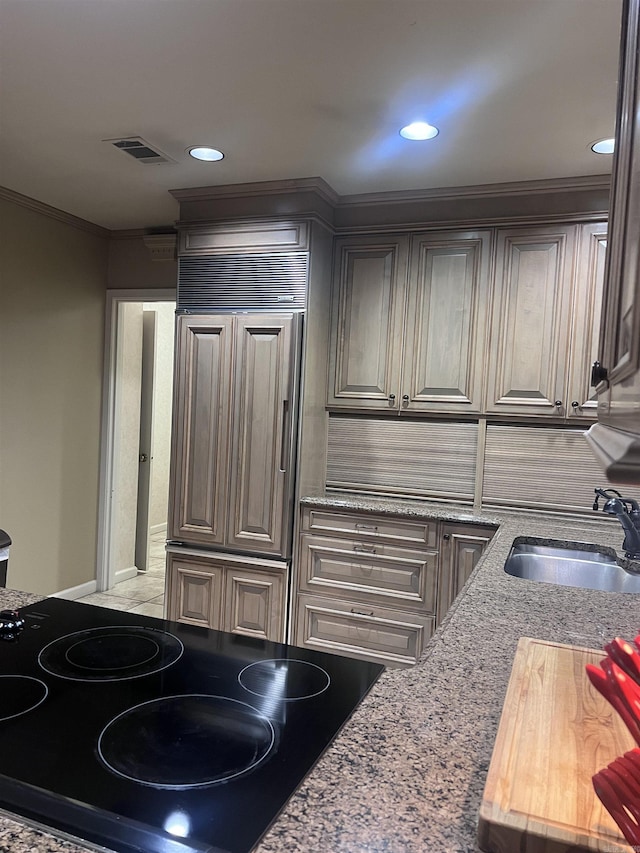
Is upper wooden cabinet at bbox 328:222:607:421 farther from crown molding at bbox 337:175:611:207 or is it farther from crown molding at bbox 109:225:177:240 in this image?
crown molding at bbox 109:225:177:240

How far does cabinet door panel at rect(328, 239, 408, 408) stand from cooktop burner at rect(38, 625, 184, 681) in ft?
7.24

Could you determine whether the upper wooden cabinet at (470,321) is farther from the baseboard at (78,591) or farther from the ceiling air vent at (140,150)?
the baseboard at (78,591)

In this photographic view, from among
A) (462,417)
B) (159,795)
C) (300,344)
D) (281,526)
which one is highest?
(300,344)

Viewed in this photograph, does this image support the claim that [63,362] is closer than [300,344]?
No

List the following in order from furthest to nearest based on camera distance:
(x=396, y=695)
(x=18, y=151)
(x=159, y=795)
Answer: (x=18, y=151)
(x=396, y=695)
(x=159, y=795)

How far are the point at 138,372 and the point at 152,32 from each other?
315 cm

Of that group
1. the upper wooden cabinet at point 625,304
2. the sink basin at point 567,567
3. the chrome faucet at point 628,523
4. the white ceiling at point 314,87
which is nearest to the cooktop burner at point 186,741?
the upper wooden cabinet at point 625,304

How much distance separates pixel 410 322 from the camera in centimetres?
322

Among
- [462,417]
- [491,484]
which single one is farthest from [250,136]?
[491,484]

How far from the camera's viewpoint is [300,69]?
6.68 feet

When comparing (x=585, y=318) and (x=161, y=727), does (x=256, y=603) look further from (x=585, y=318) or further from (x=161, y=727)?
(x=161, y=727)

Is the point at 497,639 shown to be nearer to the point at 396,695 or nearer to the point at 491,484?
the point at 396,695

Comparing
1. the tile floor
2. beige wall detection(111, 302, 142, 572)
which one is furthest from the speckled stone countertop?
beige wall detection(111, 302, 142, 572)

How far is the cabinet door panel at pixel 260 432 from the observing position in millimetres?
3111
